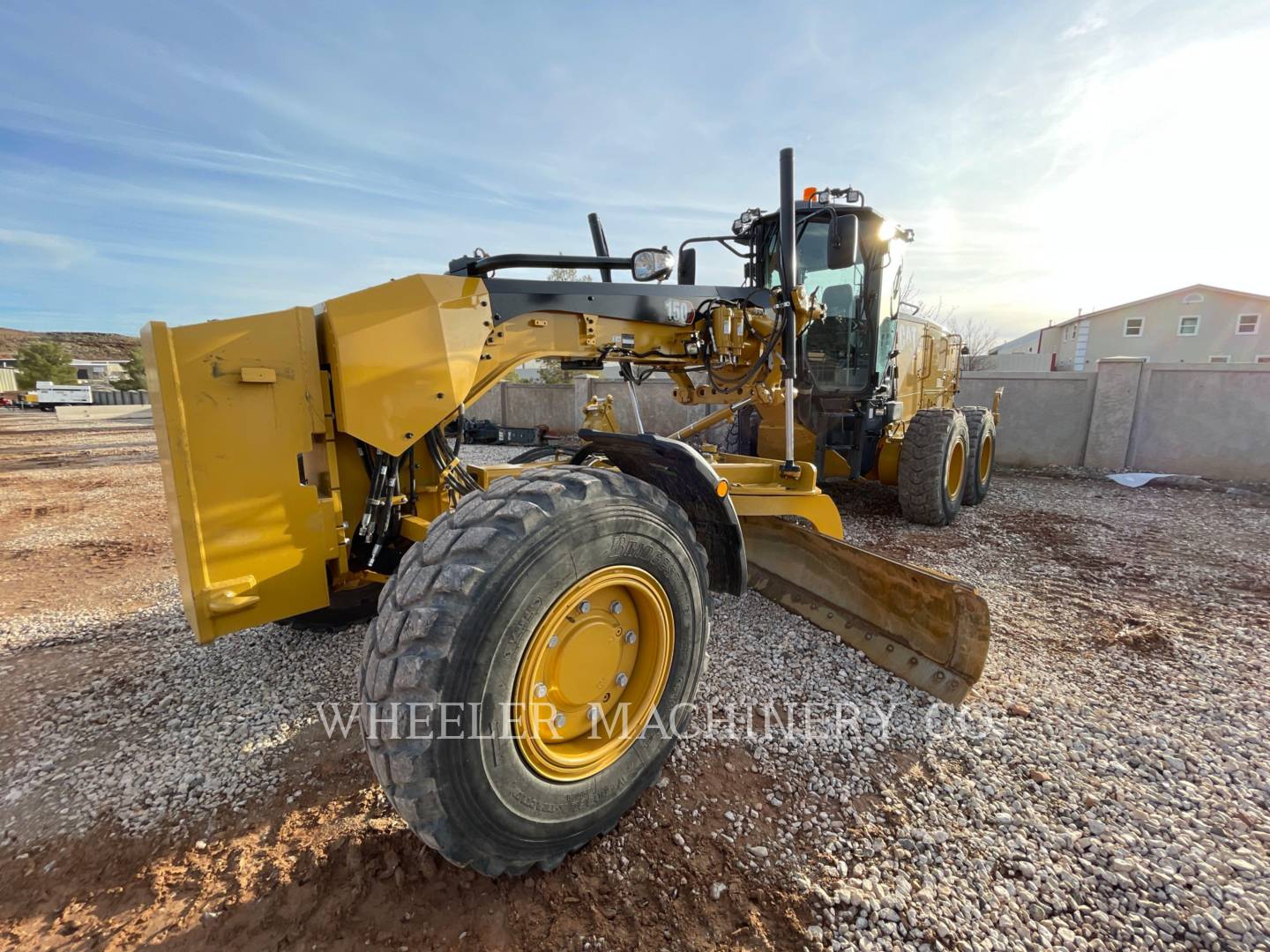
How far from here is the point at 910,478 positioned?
241 inches

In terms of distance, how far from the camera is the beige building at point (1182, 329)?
28547 millimetres

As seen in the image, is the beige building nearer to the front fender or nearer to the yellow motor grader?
the yellow motor grader

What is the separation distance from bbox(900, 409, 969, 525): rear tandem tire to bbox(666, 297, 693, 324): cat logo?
3.62 metres

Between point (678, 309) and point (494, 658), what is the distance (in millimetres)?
2463

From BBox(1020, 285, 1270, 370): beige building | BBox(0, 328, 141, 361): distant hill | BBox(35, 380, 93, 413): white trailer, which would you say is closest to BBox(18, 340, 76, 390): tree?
BBox(35, 380, 93, 413): white trailer

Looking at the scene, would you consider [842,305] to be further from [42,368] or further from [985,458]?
[42,368]

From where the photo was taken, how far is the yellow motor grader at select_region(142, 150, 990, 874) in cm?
169

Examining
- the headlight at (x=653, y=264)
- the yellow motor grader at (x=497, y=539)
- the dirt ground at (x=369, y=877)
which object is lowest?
the dirt ground at (x=369, y=877)

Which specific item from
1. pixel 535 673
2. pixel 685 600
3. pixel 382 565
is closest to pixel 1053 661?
pixel 685 600

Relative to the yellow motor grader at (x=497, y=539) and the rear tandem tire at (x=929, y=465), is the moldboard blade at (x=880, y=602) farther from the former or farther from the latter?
the rear tandem tire at (x=929, y=465)

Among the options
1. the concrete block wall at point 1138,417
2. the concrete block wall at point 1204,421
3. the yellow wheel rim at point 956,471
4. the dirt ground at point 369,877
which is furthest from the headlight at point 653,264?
the concrete block wall at point 1204,421

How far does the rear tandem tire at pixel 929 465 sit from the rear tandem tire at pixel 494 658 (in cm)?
483

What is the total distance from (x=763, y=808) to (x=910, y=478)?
15.3 feet

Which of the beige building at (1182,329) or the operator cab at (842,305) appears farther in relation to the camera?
the beige building at (1182,329)
